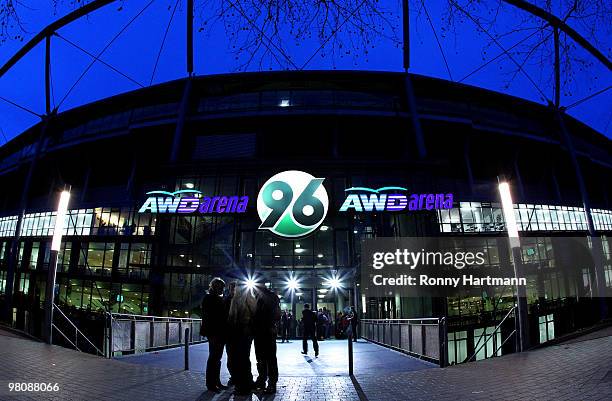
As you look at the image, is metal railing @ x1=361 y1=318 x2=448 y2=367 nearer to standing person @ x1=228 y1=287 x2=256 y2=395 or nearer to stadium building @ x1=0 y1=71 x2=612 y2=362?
standing person @ x1=228 y1=287 x2=256 y2=395

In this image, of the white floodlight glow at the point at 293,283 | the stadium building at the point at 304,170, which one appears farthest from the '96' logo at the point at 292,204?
the white floodlight glow at the point at 293,283

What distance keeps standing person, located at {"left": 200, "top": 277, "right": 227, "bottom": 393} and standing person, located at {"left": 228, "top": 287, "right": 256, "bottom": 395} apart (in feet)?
0.83

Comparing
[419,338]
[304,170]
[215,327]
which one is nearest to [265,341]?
[215,327]

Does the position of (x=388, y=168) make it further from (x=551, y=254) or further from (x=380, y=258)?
(x=551, y=254)

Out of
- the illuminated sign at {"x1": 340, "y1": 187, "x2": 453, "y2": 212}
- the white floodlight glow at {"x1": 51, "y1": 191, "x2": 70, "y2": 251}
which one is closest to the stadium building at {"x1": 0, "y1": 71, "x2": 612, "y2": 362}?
the illuminated sign at {"x1": 340, "y1": 187, "x2": 453, "y2": 212}

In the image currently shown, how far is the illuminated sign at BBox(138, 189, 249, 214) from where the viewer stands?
24.3 meters

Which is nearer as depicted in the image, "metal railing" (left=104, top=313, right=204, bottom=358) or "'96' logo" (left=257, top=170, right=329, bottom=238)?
"metal railing" (left=104, top=313, right=204, bottom=358)

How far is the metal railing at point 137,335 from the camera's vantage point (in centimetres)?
970

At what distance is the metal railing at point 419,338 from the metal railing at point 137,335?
6.26 m

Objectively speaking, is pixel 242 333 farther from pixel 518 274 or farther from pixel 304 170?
pixel 304 170

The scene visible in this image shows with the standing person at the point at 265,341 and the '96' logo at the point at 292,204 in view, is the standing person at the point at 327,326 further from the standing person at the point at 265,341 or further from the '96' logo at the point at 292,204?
the standing person at the point at 265,341

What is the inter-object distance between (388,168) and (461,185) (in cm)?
838

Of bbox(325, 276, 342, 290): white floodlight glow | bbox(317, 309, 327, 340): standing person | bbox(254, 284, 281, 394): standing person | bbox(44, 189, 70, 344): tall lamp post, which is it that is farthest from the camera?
bbox(325, 276, 342, 290): white floodlight glow

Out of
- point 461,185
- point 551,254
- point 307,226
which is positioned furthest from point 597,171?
point 307,226
